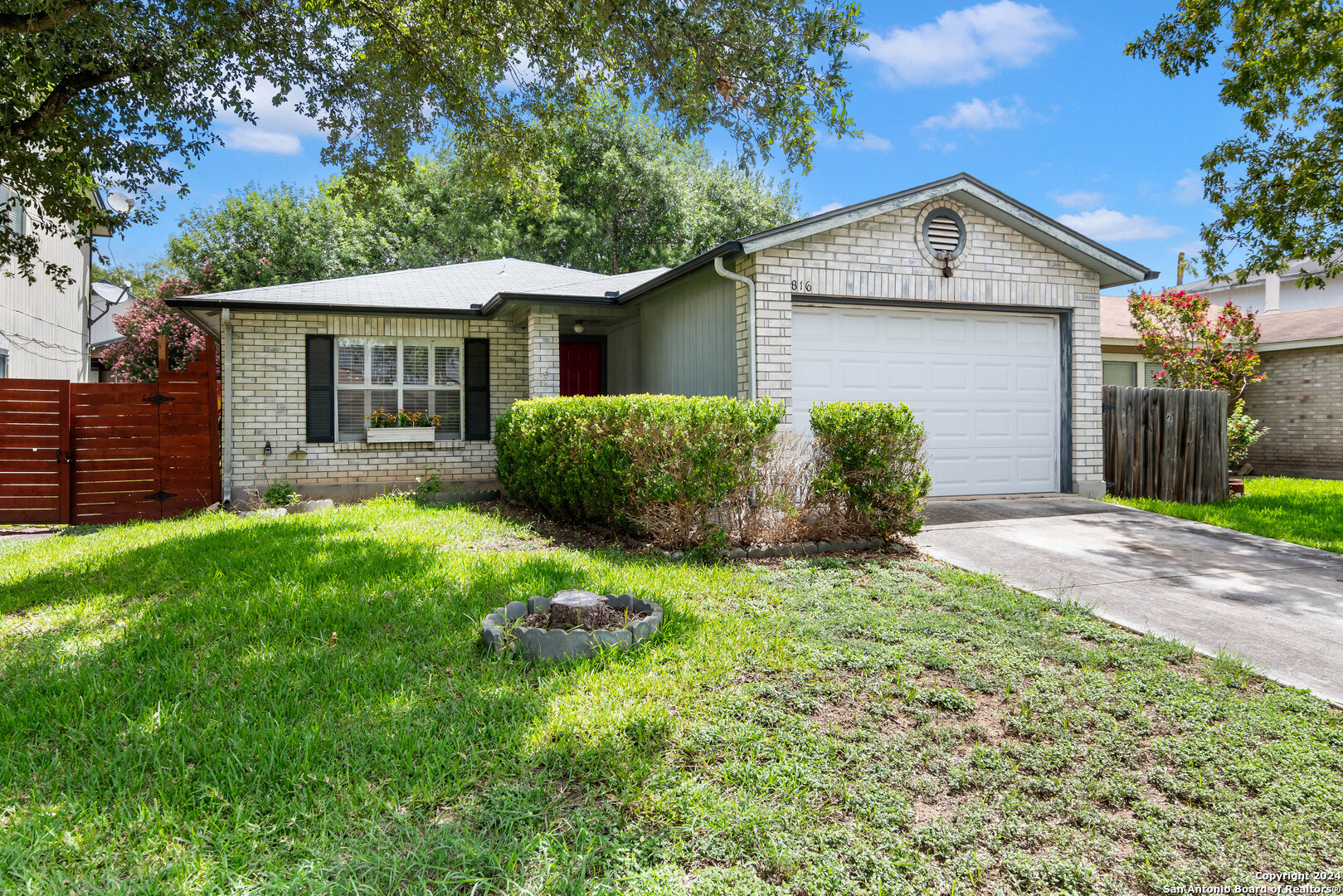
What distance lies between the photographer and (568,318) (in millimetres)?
12680

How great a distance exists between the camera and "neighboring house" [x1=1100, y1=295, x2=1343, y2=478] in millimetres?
14031

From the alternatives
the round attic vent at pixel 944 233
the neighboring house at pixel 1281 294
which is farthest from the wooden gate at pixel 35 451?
the neighboring house at pixel 1281 294

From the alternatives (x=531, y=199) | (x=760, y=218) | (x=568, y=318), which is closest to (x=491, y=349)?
(x=568, y=318)

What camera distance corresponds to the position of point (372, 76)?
7992 millimetres

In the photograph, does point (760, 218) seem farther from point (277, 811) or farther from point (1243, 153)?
point (277, 811)

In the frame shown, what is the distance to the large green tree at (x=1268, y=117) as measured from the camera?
9.12m

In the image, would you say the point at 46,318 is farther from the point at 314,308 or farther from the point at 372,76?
the point at 372,76

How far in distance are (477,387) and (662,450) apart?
6.37 meters

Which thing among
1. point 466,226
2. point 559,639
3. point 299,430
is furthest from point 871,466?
point 466,226

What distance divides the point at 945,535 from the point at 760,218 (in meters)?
19.7

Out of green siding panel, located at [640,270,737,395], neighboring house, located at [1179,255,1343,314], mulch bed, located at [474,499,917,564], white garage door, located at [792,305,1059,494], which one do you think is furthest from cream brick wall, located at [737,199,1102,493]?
neighboring house, located at [1179,255,1343,314]

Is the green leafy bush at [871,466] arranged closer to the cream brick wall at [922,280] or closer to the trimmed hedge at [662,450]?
the trimmed hedge at [662,450]

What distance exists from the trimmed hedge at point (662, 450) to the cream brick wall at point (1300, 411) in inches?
567

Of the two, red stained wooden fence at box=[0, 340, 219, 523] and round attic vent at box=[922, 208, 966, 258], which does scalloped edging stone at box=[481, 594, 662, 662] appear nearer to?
round attic vent at box=[922, 208, 966, 258]
